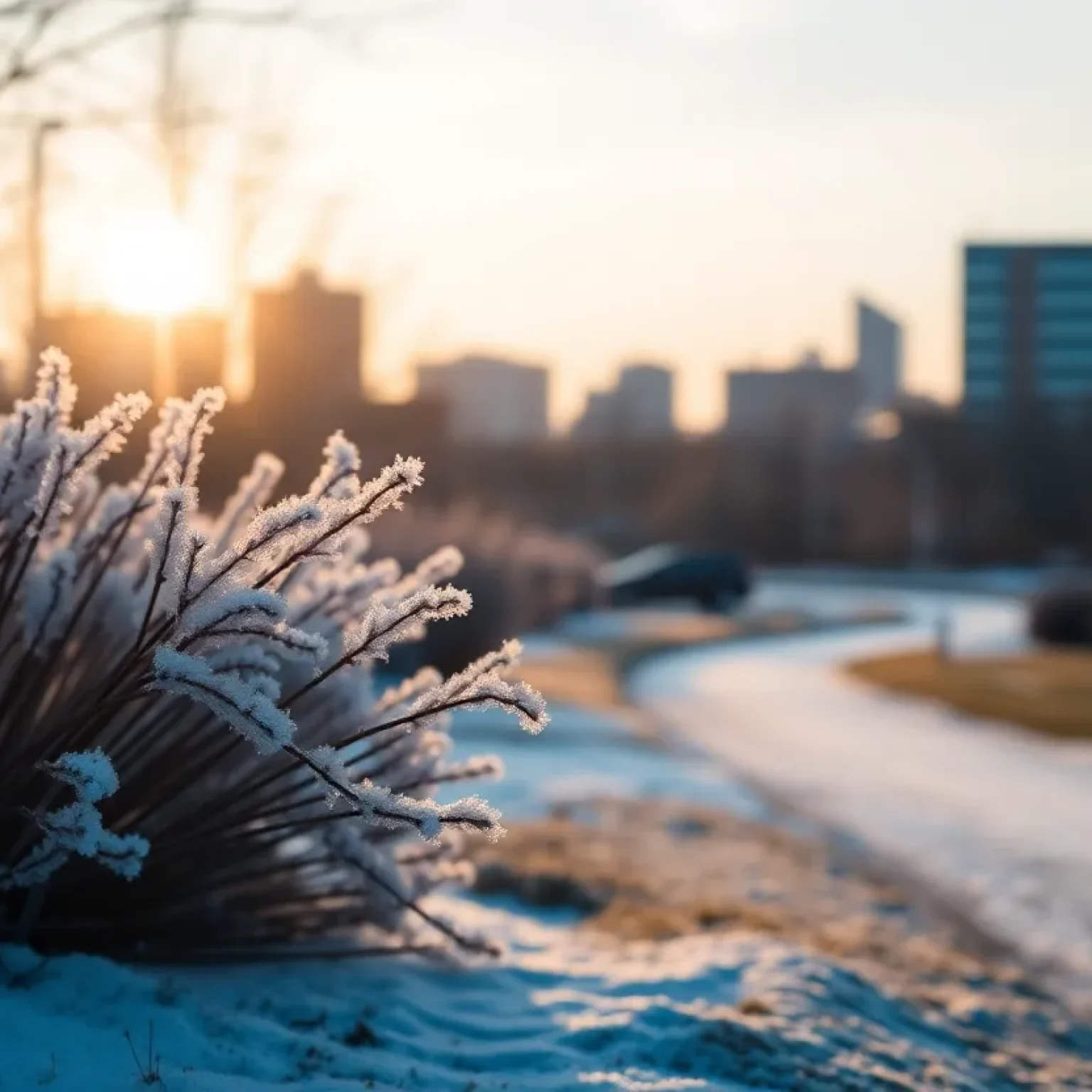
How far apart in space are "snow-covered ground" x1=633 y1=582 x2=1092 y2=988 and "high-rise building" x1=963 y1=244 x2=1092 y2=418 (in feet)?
299

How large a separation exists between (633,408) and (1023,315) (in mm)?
36464

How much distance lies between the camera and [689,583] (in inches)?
1420

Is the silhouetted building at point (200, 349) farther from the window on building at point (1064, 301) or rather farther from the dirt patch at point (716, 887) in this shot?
the window on building at point (1064, 301)

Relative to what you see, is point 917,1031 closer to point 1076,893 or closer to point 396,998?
point 396,998

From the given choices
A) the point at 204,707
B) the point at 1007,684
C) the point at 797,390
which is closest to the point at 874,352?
the point at 797,390

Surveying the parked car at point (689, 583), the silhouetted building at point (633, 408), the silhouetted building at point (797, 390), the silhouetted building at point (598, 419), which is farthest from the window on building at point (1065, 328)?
the parked car at point (689, 583)

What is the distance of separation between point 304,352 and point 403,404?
10.2 meters

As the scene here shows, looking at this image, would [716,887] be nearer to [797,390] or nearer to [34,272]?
[34,272]

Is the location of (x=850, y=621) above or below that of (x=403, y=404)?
below

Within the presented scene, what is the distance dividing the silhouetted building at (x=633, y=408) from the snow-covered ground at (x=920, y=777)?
5484 centimetres

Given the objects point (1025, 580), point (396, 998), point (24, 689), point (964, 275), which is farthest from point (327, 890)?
point (964, 275)

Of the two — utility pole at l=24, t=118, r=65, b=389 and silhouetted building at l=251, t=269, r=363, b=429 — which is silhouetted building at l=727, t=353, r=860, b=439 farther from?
utility pole at l=24, t=118, r=65, b=389

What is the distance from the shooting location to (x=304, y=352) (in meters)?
27.3

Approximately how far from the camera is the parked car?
35.8 meters
